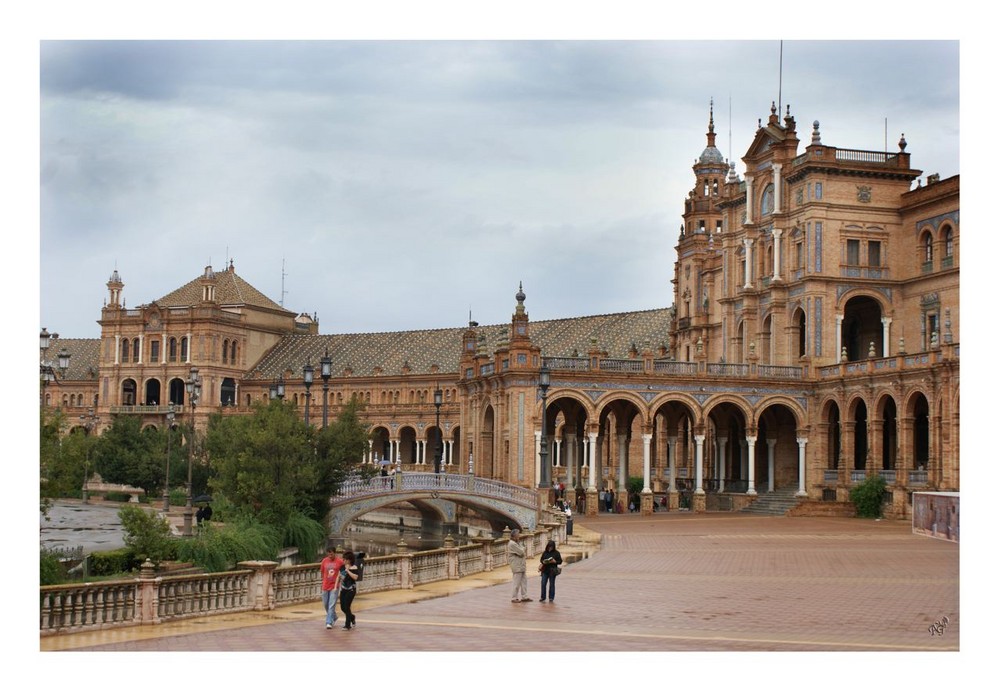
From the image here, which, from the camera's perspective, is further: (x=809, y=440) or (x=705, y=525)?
(x=809, y=440)

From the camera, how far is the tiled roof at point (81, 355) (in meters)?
124

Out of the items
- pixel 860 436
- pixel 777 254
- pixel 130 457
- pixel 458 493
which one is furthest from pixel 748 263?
pixel 130 457

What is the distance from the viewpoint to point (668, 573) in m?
33.0

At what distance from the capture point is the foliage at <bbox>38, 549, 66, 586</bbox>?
27.0m

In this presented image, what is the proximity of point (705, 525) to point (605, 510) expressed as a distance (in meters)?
10.9

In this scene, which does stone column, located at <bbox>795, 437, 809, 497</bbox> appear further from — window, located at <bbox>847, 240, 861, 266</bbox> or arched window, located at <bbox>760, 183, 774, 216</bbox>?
arched window, located at <bbox>760, 183, 774, 216</bbox>

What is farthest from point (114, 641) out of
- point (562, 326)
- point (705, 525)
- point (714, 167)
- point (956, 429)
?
point (562, 326)

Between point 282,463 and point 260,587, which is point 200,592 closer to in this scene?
point 260,587

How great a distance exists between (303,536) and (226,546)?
312 inches

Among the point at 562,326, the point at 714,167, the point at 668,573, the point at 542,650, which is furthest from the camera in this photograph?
the point at 562,326

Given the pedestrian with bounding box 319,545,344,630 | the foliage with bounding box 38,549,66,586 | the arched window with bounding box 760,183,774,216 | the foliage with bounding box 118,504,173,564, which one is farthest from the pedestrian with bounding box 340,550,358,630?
the arched window with bounding box 760,183,774,216

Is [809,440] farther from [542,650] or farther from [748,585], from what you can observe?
[542,650]

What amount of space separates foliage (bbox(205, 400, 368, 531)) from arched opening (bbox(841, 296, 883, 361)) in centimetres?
2881

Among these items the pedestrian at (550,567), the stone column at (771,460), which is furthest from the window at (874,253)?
the pedestrian at (550,567)
